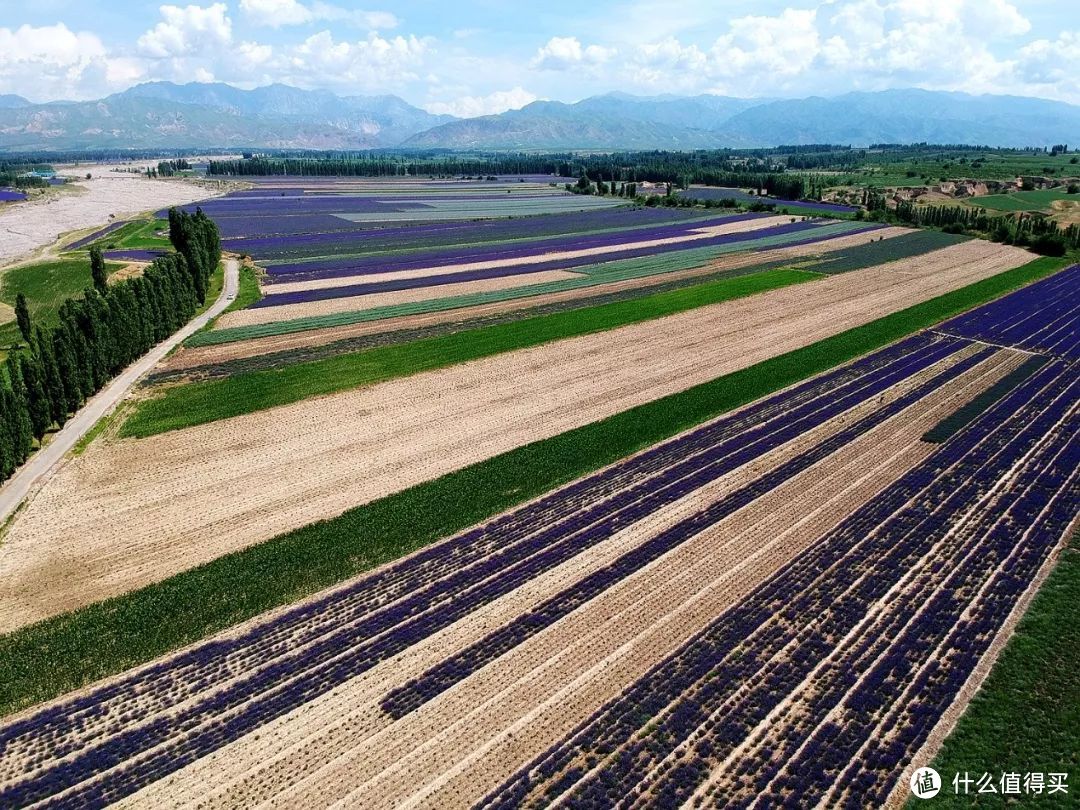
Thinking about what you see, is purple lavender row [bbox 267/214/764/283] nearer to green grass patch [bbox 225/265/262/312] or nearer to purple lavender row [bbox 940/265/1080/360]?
green grass patch [bbox 225/265/262/312]

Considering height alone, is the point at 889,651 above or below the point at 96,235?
below

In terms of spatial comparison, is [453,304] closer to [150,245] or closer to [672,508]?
[672,508]

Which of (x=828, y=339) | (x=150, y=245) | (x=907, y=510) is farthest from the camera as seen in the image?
(x=150, y=245)

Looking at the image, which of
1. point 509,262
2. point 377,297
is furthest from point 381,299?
point 509,262

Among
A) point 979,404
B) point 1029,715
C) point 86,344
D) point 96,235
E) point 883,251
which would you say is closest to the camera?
point 1029,715

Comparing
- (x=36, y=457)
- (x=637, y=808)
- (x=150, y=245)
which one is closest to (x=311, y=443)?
(x=36, y=457)

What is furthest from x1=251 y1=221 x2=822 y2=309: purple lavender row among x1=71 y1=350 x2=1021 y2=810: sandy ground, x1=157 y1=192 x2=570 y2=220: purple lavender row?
x1=157 y1=192 x2=570 y2=220: purple lavender row

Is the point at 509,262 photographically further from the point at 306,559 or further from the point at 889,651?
the point at 889,651
